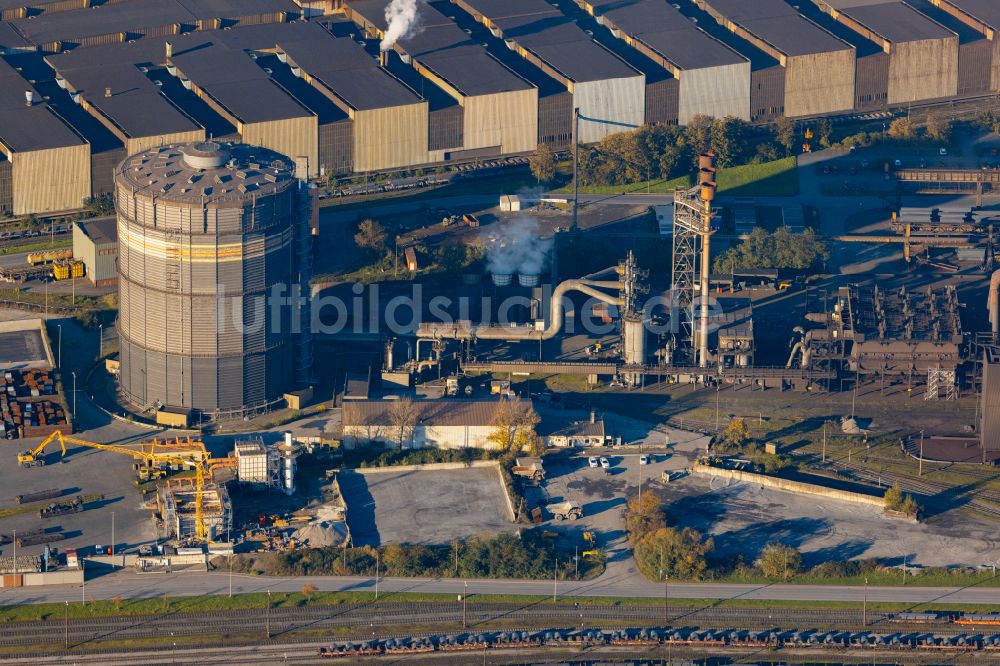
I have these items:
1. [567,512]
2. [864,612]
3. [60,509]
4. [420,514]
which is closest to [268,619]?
[420,514]

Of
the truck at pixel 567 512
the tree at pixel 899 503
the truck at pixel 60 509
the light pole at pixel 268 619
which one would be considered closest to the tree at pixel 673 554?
the truck at pixel 567 512

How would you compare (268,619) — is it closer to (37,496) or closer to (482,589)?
(482,589)

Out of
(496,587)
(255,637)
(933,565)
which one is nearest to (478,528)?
(496,587)

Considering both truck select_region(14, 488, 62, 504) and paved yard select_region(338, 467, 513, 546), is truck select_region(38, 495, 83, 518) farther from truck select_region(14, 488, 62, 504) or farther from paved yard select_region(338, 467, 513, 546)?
paved yard select_region(338, 467, 513, 546)

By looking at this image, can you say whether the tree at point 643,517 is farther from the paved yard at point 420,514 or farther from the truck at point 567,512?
the paved yard at point 420,514

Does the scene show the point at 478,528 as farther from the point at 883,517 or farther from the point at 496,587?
the point at 883,517

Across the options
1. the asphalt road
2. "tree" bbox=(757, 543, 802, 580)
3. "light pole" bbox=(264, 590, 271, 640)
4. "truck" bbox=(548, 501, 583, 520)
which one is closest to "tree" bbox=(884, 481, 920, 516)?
the asphalt road
